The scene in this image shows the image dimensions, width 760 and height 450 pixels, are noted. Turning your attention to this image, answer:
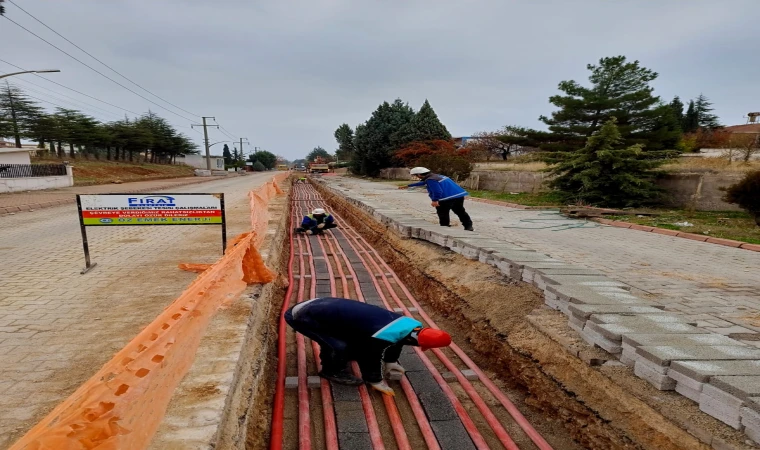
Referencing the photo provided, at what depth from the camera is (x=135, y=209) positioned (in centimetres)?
514

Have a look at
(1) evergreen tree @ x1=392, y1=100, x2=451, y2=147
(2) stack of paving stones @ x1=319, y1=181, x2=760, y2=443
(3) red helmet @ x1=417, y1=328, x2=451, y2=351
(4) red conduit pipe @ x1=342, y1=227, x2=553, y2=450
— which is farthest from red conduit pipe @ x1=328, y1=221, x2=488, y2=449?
(1) evergreen tree @ x1=392, y1=100, x2=451, y2=147

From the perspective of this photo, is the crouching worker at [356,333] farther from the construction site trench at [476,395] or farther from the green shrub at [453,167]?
the green shrub at [453,167]

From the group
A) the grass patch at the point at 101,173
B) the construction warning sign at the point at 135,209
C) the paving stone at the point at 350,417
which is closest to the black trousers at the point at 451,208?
the construction warning sign at the point at 135,209

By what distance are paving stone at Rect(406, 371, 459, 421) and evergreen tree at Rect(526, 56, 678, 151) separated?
1551 cm

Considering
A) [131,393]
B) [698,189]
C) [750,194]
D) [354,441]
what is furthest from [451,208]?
[698,189]

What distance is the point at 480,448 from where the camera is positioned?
248cm

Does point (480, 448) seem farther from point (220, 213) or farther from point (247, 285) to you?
point (220, 213)

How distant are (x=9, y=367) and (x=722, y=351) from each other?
4427 millimetres

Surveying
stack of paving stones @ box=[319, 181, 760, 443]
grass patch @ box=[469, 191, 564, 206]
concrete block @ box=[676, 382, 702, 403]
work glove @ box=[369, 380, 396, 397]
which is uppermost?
stack of paving stones @ box=[319, 181, 760, 443]

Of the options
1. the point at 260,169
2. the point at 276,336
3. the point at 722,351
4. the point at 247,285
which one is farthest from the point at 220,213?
the point at 260,169

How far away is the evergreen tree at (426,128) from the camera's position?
31609mm

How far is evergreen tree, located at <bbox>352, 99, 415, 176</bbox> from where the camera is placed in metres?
34.9

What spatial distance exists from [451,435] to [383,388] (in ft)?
1.91

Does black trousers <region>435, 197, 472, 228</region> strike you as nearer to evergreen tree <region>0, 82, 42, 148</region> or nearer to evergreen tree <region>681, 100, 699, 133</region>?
evergreen tree <region>0, 82, 42, 148</region>
